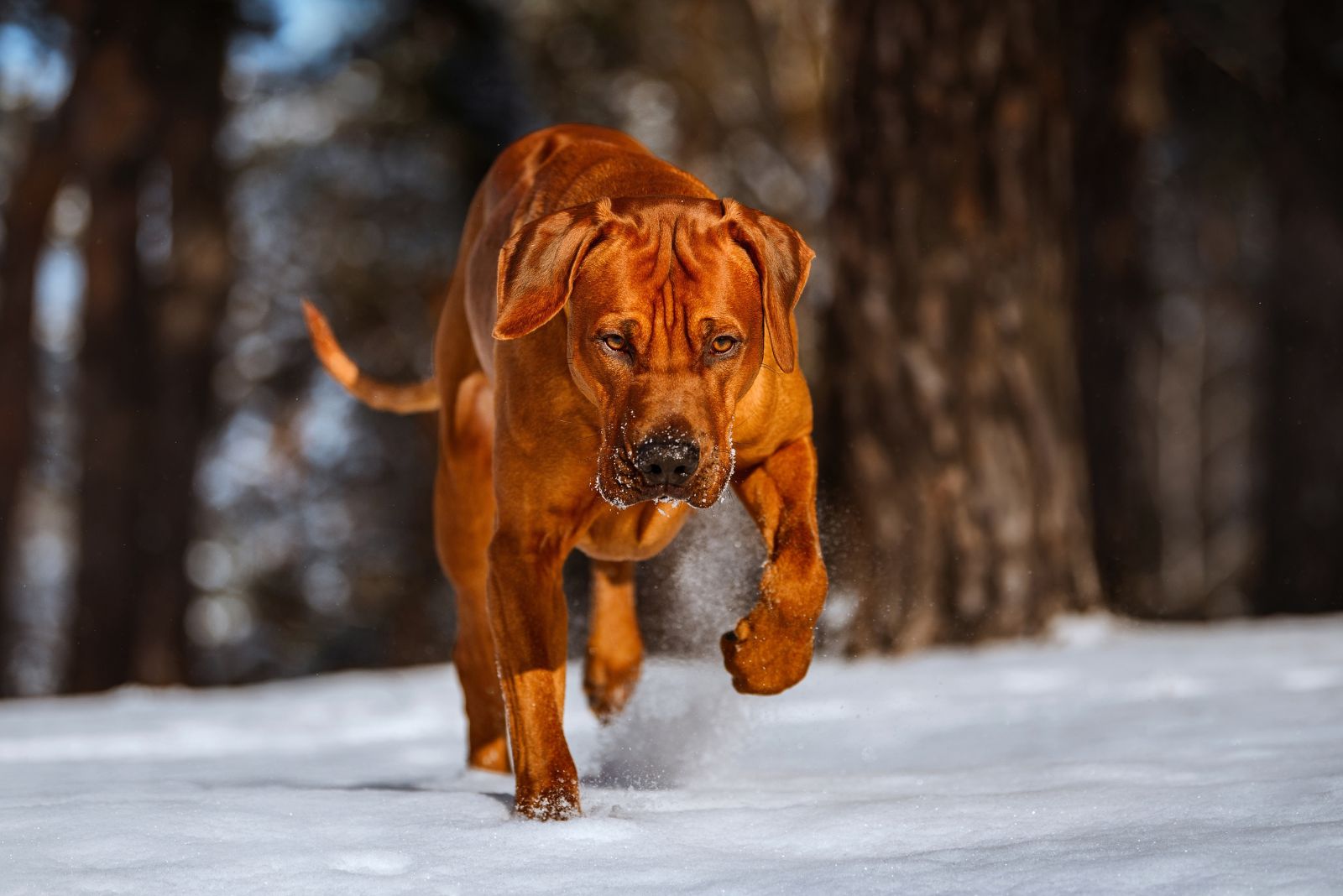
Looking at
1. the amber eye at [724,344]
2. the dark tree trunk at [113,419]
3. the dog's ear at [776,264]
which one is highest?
the dog's ear at [776,264]

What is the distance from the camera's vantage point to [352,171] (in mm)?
17812

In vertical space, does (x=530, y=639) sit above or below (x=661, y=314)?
below

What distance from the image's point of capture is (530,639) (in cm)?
408

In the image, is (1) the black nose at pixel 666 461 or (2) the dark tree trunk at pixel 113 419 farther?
(2) the dark tree trunk at pixel 113 419

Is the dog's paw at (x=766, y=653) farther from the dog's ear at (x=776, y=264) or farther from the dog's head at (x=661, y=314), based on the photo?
the dog's ear at (x=776, y=264)

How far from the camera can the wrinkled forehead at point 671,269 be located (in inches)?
151

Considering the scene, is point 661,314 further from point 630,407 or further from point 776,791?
point 776,791

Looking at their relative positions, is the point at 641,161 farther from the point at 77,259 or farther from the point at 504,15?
the point at 77,259

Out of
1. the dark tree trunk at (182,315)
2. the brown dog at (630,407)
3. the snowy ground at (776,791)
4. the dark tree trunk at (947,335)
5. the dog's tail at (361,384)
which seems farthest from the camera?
the dark tree trunk at (182,315)

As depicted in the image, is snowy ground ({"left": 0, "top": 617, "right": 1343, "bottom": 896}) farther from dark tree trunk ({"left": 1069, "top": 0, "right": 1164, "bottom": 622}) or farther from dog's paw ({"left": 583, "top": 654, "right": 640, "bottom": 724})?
dark tree trunk ({"left": 1069, "top": 0, "right": 1164, "bottom": 622})

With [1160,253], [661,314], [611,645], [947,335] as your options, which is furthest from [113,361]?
[1160,253]

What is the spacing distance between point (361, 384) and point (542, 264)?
2.25 m

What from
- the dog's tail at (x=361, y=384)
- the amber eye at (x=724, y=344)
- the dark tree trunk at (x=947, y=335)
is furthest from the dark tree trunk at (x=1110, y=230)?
the amber eye at (x=724, y=344)

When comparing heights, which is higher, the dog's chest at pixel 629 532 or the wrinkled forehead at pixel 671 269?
the wrinkled forehead at pixel 671 269
